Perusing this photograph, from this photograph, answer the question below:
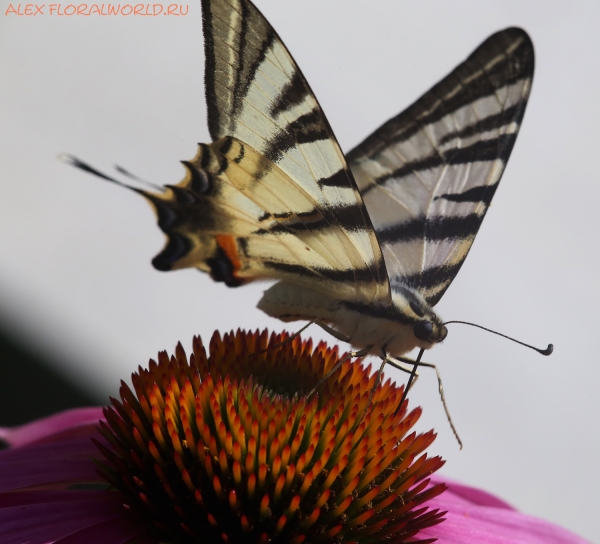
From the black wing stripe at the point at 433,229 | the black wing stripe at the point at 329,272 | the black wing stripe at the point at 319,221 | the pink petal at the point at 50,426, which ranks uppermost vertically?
the black wing stripe at the point at 433,229

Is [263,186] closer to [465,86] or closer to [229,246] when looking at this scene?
[229,246]

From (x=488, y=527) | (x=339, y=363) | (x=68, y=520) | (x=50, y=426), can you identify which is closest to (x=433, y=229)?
(x=339, y=363)

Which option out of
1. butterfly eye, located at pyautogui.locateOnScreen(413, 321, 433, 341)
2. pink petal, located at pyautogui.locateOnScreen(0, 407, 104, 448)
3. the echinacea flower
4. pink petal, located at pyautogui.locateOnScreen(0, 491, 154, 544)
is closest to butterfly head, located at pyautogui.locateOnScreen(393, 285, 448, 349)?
butterfly eye, located at pyautogui.locateOnScreen(413, 321, 433, 341)

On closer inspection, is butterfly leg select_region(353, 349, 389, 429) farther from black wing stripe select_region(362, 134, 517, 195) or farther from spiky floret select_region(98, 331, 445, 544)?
black wing stripe select_region(362, 134, 517, 195)

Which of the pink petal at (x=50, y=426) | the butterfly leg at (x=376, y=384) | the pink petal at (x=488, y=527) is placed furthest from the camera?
the pink petal at (x=50, y=426)

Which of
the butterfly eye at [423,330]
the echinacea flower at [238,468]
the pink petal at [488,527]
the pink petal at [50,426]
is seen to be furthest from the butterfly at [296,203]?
the pink petal at [50,426]

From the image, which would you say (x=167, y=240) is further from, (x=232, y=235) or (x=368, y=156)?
(x=368, y=156)

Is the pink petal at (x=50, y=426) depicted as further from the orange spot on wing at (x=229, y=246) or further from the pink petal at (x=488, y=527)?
the pink petal at (x=488, y=527)
